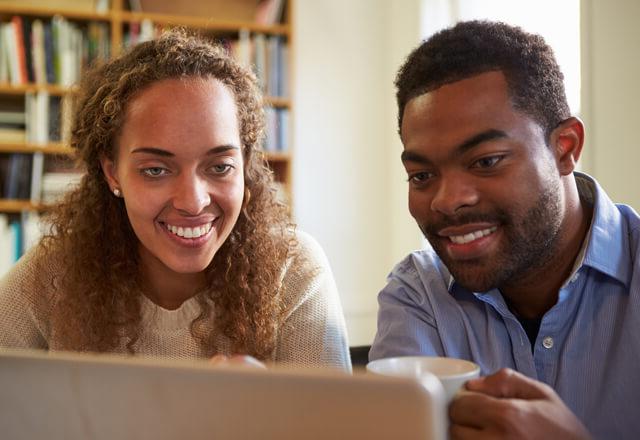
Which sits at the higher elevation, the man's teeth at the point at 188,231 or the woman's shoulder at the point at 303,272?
the man's teeth at the point at 188,231

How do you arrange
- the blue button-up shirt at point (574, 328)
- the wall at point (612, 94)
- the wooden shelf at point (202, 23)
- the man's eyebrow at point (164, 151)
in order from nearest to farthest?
the blue button-up shirt at point (574, 328), the man's eyebrow at point (164, 151), the wall at point (612, 94), the wooden shelf at point (202, 23)

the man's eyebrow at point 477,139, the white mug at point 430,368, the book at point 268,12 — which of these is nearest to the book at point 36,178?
the book at point 268,12

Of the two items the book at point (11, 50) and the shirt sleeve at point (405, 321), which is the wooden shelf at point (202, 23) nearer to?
the book at point (11, 50)

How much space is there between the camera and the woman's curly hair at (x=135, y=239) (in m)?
1.21

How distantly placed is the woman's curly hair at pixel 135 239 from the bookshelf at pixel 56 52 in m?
1.42

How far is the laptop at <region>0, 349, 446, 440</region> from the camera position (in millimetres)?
358

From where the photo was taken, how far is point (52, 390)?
1.40 feet

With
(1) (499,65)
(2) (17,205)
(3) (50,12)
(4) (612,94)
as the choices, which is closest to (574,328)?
(1) (499,65)

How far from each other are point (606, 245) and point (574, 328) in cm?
14

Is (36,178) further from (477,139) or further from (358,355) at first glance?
(477,139)

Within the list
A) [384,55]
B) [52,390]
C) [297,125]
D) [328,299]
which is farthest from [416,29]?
[52,390]

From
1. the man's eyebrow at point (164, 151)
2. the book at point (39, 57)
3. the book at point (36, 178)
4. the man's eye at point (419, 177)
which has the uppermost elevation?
the book at point (39, 57)

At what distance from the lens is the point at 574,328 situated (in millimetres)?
968

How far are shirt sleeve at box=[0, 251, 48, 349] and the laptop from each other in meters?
0.85
